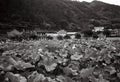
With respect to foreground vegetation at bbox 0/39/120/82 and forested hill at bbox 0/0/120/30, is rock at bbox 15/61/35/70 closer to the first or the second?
foreground vegetation at bbox 0/39/120/82

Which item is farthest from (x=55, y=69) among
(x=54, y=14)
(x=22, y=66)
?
(x=54, y=14)

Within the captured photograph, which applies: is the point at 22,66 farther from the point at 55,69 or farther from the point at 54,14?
the point at 54,14

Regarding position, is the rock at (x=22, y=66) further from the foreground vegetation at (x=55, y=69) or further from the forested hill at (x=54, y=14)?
the forested hill at (x=54, y=14)

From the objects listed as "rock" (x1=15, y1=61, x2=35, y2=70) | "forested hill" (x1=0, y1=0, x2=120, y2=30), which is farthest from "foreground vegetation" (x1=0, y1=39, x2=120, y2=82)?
"forested hill" (x1=0, y1=0, x2=120, y2=30)

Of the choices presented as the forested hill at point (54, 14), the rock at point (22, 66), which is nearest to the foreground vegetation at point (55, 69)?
the rock at point (22, 66)

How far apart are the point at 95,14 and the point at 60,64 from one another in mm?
59508

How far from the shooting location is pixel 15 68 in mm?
924

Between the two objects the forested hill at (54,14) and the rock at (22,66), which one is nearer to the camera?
the rock at (22,66)

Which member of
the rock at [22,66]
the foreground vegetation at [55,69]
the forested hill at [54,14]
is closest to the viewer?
the foreground vegetation at [55,69]

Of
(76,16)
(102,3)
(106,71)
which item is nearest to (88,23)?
(76,16)

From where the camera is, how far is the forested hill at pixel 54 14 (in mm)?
37531

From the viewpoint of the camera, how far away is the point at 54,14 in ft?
157

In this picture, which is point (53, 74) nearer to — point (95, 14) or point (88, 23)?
point (88, 23)

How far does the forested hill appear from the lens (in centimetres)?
3753
